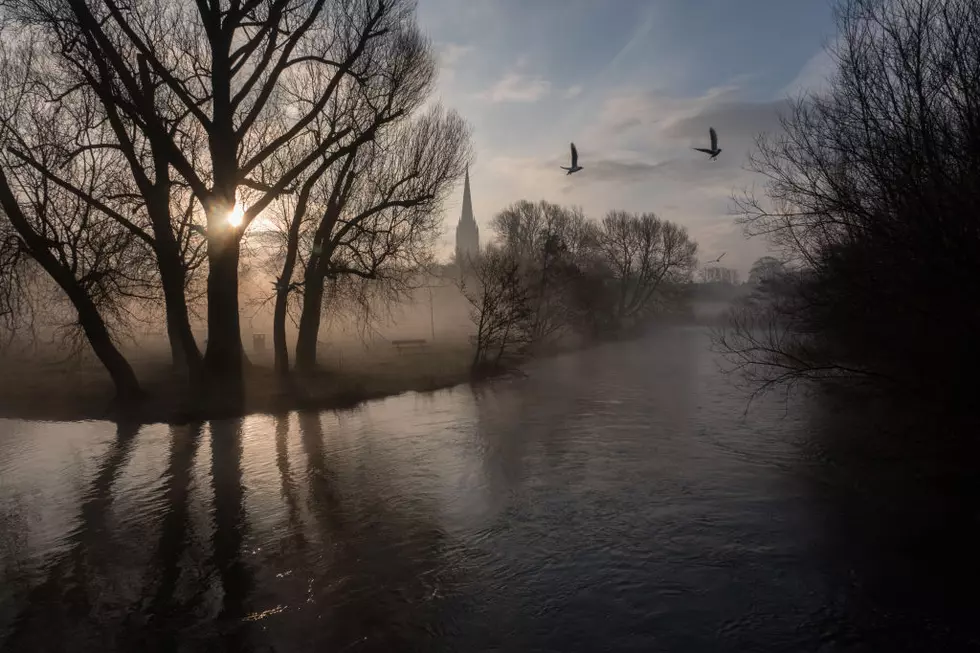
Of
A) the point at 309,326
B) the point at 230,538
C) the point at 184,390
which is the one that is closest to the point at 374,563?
the point at 230,538

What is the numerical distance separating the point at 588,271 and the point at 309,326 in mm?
31706

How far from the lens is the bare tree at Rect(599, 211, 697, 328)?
6112 cm

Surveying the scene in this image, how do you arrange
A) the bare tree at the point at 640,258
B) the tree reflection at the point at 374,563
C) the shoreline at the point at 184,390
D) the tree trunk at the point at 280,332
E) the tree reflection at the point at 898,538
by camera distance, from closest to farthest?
the tree reflection at the point at 374,563, the tree reflection at the point at 898,538, the shoreline at the point at 184,390, the tree trunk at the point at 280,332, the bare tree at the point at 640,258

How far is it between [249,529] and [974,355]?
420 inches

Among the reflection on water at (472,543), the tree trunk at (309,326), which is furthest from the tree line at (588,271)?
the reflection on water at (472,543)

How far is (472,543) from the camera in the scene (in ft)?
25.3

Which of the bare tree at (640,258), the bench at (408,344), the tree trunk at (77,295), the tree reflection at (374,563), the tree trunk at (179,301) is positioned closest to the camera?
the tree reflection at (374,563)

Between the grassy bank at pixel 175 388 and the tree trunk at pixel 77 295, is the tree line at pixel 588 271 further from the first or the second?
the tree trunk at pixel 77 295

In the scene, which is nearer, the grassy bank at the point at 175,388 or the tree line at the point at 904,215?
the tree line at the point at 904,215

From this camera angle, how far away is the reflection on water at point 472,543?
5.71m

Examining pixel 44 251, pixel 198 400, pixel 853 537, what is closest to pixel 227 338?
pixel 198 400

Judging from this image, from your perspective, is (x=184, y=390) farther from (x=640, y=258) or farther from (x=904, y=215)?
(x=640, y=258)

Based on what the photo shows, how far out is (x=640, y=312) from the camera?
61562 millimetres

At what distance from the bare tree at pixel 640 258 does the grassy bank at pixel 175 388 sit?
3619cm
